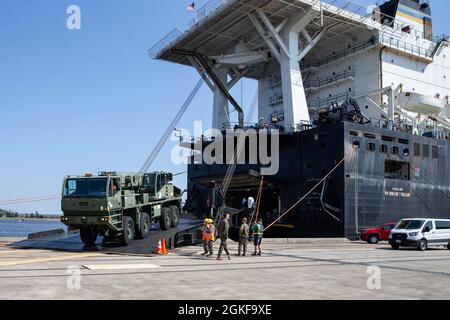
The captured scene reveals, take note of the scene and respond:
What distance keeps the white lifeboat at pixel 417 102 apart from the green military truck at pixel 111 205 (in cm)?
1873

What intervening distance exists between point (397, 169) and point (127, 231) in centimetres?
1709

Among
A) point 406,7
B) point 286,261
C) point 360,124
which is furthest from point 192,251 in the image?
point 406,7

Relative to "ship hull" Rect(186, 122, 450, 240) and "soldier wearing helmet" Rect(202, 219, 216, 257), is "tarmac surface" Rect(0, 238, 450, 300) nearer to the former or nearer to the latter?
"soldier wearing helmet" Rect(202, 219, 216, 257)

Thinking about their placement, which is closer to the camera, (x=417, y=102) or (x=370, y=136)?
(x=370, y=136)

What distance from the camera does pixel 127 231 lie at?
56.5 feet

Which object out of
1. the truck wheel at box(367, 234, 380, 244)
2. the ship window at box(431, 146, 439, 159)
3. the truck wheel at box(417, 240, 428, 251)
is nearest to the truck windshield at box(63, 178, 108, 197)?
the truck wheel at box(417, 240, 428, 251)

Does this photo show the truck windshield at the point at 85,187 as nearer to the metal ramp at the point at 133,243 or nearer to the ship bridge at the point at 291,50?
the metal ramp at the point at 133,243

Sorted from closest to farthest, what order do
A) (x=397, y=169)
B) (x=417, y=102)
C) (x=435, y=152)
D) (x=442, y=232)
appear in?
(x=442, y=232)
(x=397, y=169)
(x=435, y=152)
(x=417, y=102)

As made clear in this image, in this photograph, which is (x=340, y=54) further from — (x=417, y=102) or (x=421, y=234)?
(x=421, y=234)

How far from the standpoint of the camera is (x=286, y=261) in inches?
589

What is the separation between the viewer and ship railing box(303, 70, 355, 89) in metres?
32.1

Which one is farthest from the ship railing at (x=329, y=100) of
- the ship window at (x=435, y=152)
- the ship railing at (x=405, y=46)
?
the ship window at (x=435, y=152)

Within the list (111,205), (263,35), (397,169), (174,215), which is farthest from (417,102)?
(111,205)
